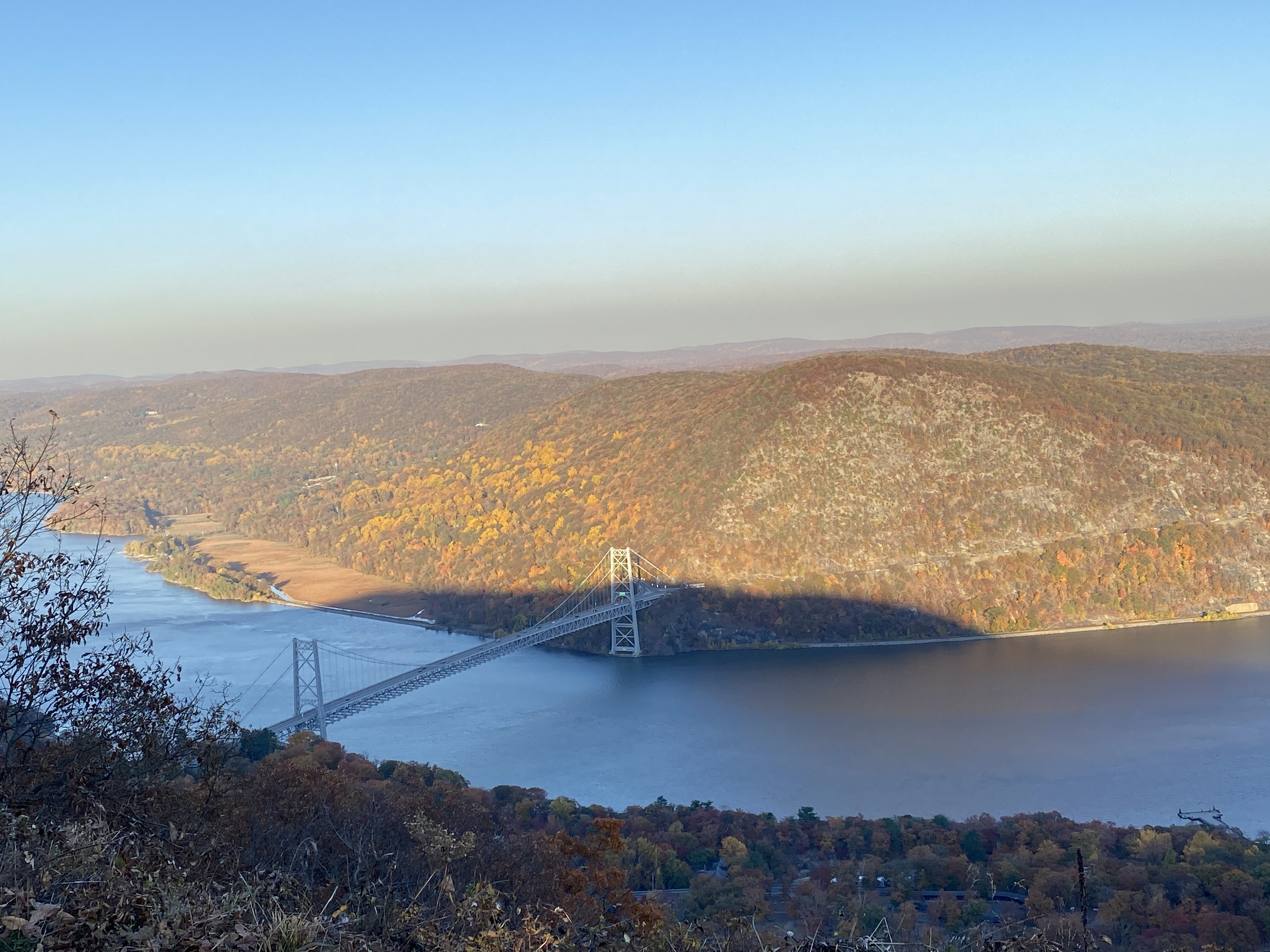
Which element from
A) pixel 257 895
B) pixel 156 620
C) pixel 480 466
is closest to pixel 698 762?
pixel 257 895

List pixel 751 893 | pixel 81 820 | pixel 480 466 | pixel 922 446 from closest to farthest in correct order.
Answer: pixel 81 820, pixel 751 893, pixel 922 446, pixel 480 466

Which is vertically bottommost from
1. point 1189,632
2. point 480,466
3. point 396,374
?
point 1189,632

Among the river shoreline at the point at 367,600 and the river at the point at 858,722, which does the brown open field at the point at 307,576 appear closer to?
the river shoreline at the point at 367,600

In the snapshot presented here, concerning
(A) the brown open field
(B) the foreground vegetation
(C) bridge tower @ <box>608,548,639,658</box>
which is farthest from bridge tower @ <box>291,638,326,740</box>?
(A) the brown open field

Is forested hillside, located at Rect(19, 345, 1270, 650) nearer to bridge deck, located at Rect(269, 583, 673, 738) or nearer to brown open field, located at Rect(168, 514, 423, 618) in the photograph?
brown open field, located at Rect(168, 514, 423, 618)

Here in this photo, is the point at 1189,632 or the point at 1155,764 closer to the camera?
the point at 1155,764

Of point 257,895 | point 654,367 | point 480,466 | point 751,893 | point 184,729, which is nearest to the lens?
point 257,895

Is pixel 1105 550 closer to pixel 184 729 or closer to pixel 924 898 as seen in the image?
pixel 924 898

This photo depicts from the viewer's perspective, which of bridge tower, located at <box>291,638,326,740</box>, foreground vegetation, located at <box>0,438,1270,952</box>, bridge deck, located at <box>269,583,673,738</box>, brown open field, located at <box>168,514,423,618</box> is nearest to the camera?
foreground vegetation, located at <box>0,438,1270,952</box>

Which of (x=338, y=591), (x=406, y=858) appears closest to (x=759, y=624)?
(x=338, y=591)
